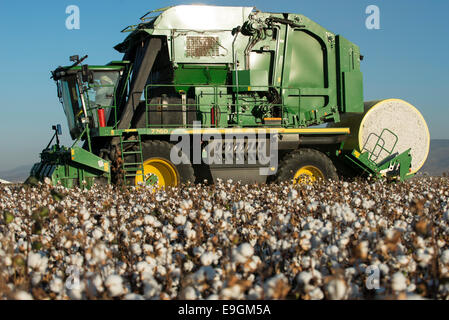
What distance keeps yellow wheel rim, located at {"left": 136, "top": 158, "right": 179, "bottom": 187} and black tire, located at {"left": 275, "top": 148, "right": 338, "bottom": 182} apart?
2668 mm

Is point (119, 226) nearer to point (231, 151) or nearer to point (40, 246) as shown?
Result: point (40, 246)

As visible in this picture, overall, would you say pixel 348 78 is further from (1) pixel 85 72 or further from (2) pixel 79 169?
(2) pixel 79 169

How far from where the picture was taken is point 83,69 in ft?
35.7

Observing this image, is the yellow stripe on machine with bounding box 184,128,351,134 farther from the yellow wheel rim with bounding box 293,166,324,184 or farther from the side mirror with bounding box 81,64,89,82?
the side mirror with bounding box 81,64,89,82

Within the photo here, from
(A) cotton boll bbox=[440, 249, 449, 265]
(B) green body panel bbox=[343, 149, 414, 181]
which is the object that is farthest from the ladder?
(A) cotton boll bbox=[440, 249, 449, 265]

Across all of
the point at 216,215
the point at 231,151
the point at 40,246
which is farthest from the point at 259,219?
the point at 231,151

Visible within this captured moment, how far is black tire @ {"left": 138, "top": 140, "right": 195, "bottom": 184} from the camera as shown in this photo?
10914 mm

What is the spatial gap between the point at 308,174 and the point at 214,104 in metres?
3.11

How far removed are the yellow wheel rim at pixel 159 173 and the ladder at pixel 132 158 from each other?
136 mm

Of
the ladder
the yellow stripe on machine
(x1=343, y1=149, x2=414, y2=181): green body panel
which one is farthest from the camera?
(x1=343, y1=149, x2=414, y2=181): green body panel

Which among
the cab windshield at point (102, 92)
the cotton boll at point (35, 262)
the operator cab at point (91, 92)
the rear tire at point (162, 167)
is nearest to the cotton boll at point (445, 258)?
the cotton boll at point (35, 262)

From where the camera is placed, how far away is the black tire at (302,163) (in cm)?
1198

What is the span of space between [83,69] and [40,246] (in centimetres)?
744
